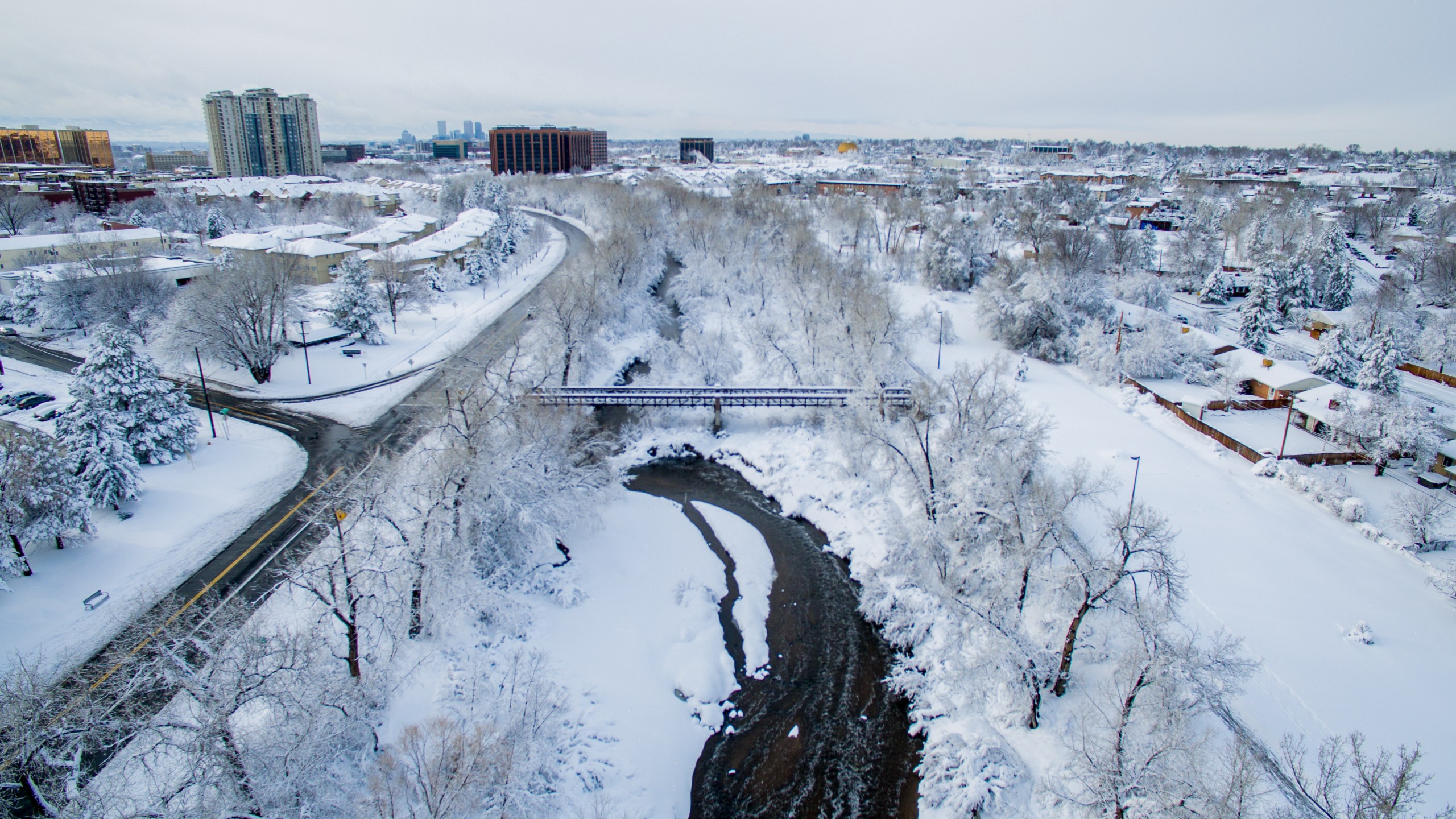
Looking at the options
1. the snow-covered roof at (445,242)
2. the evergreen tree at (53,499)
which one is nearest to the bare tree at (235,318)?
the evergreen tree at (53,499)

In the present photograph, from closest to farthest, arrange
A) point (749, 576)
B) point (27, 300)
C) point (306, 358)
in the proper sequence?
point (749, 576) < point (306, 358) < point (27, 300)

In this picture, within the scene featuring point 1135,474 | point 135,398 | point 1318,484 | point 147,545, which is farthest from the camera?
point 135,398

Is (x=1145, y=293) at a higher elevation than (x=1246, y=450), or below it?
higher

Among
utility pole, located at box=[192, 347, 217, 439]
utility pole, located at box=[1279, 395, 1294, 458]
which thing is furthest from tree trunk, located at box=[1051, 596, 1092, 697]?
utility pole, located at box=[192, 347, 217, 439]

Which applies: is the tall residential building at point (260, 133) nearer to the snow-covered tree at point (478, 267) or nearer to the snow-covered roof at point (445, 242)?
the snow-covered roof at point (445, 242)

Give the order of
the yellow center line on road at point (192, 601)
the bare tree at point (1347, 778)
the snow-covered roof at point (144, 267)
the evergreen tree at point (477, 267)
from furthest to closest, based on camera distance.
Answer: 1. the evergreen tree at point (477, 267)
2. the snow-covered roof at point (144, 267)
3. the yellow center line on road at point (192, 601)
4. the bare tree at point (1347, 778)

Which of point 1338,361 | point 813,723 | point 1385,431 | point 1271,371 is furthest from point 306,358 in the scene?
point 1338,361

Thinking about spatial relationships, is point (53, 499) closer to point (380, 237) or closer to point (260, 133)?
point (380, 237)
